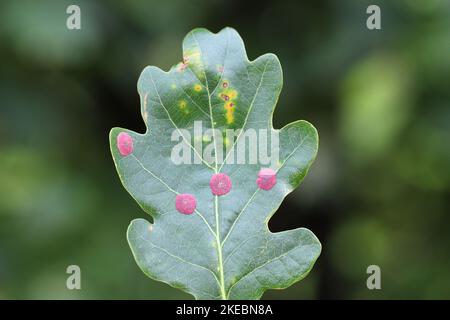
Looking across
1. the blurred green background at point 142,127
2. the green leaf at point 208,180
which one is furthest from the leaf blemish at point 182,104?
the blurred green background at point 142,127

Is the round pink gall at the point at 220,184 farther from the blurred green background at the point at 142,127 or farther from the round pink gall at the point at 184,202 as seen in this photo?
the blurred green background at the point at 142,127

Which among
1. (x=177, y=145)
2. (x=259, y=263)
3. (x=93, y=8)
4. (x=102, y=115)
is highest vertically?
(x=93, y=8)

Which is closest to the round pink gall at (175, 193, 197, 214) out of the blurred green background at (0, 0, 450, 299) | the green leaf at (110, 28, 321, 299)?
the green leaf at (110, 28, 321, 299)

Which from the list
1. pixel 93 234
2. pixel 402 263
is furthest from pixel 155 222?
pixel 402 263

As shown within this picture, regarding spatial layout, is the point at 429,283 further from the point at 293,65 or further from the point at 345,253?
the point at 293,65

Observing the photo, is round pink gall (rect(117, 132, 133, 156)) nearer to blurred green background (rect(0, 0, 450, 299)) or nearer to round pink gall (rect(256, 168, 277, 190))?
round pink gall (rect(256, 168, 277, 190))

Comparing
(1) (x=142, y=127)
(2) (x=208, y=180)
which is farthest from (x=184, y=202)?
(1) (x=142, y=127)

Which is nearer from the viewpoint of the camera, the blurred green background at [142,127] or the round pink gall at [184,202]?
the round pink gall at [184,202]
